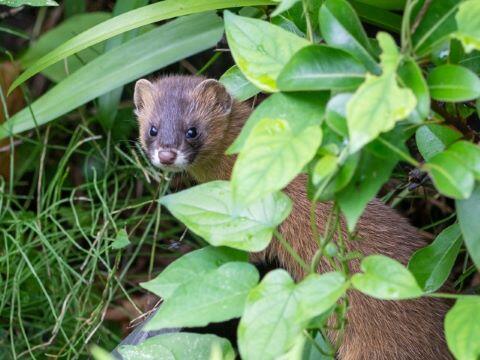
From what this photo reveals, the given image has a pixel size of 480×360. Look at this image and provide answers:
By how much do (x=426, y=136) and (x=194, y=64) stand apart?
244cm

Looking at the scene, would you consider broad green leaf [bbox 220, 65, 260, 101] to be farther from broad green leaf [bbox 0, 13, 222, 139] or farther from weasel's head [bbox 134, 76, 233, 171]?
broad green leaf [bbox 0, 13, 222, 139]

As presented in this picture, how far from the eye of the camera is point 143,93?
336 centimetres

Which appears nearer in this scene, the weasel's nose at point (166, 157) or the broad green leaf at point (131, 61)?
the weasel's nose at point (166, 157)

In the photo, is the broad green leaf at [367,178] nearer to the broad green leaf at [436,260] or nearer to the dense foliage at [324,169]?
the dense foliage at [324,169]

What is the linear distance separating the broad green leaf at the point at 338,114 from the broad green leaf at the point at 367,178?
0.07 m

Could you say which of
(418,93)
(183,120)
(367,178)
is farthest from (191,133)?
(418,93)

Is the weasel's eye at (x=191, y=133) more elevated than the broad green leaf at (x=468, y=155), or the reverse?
the broad green leaf at (x=468, y=155)

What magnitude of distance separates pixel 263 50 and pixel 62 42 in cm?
236

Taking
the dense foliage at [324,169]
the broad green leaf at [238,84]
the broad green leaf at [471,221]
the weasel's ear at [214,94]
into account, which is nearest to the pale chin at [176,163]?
the weasel's ear at [214,94]

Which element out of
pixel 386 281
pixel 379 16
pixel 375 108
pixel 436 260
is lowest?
pixel 436 260

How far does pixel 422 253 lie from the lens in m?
2.23

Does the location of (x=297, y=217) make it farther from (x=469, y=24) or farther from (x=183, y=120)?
(x=469, y=24)

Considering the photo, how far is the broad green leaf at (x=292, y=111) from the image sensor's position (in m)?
1.82

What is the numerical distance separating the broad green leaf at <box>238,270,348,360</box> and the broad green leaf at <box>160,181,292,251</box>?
0.15 m
